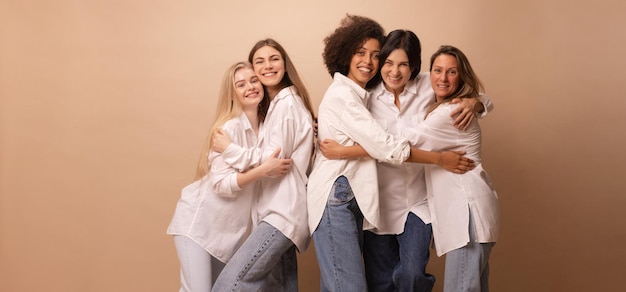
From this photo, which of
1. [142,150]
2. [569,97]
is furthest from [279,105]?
[569,97]

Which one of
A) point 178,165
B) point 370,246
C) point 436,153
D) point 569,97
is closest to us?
point 436,153

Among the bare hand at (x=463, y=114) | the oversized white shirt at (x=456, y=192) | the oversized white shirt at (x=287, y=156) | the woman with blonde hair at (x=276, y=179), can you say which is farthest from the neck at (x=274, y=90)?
the bare hand at (x=463, y=114)

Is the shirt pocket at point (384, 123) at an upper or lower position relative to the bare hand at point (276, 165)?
upper

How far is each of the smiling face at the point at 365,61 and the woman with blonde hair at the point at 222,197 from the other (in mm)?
499

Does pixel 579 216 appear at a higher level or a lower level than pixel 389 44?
lower

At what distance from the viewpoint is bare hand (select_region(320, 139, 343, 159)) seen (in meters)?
3.39

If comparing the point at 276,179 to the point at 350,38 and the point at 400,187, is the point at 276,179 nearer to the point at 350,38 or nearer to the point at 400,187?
the point at 400,187

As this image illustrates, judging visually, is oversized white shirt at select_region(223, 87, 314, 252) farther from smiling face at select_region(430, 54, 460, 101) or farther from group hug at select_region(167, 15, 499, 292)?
smiling face at select_region(430, 54, 460, 101)

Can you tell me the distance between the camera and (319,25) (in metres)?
4.89

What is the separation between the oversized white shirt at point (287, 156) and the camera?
11.4 ft

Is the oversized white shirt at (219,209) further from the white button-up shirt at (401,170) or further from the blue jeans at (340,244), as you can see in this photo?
the white button-up shirt at (401,170)

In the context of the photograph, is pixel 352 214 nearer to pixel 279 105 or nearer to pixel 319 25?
pixel 279 105

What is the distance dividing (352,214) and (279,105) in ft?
2.17

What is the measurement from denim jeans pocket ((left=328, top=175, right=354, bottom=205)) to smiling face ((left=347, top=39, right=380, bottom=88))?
0.53 metres
